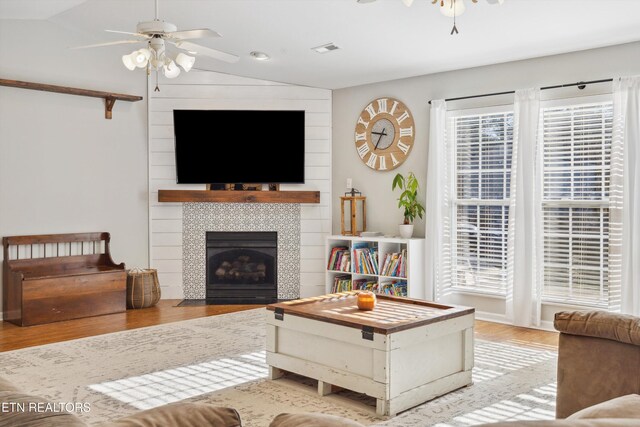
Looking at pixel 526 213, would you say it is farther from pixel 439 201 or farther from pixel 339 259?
pixel 339 259

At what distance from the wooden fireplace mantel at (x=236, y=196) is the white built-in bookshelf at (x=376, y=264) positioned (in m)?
0.63

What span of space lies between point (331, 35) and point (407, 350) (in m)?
3.13

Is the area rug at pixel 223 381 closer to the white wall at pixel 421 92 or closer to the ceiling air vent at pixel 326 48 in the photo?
the white wall at pixel 421 92

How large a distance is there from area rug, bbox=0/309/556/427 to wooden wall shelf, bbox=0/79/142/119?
8.69ft

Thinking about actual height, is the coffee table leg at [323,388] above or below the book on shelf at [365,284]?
below

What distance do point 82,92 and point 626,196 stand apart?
5.47m

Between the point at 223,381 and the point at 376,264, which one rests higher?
the point at 376,264

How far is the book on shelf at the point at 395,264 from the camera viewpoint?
6.26m

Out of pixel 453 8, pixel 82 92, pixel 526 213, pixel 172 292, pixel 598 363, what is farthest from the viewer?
pixel 172 292

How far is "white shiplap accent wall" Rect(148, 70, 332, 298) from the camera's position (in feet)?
22.9

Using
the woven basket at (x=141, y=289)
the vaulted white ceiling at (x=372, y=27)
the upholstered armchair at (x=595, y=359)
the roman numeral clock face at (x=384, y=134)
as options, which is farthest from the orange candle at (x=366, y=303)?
the woven basket at (x=141, y=289)

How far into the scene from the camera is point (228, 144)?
6.92 m

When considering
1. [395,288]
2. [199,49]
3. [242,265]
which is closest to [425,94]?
[395,288]

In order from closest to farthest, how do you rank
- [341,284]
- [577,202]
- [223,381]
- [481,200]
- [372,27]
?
[223,381] → [372,27] → [577,202] → [481,200] → [341,284]
